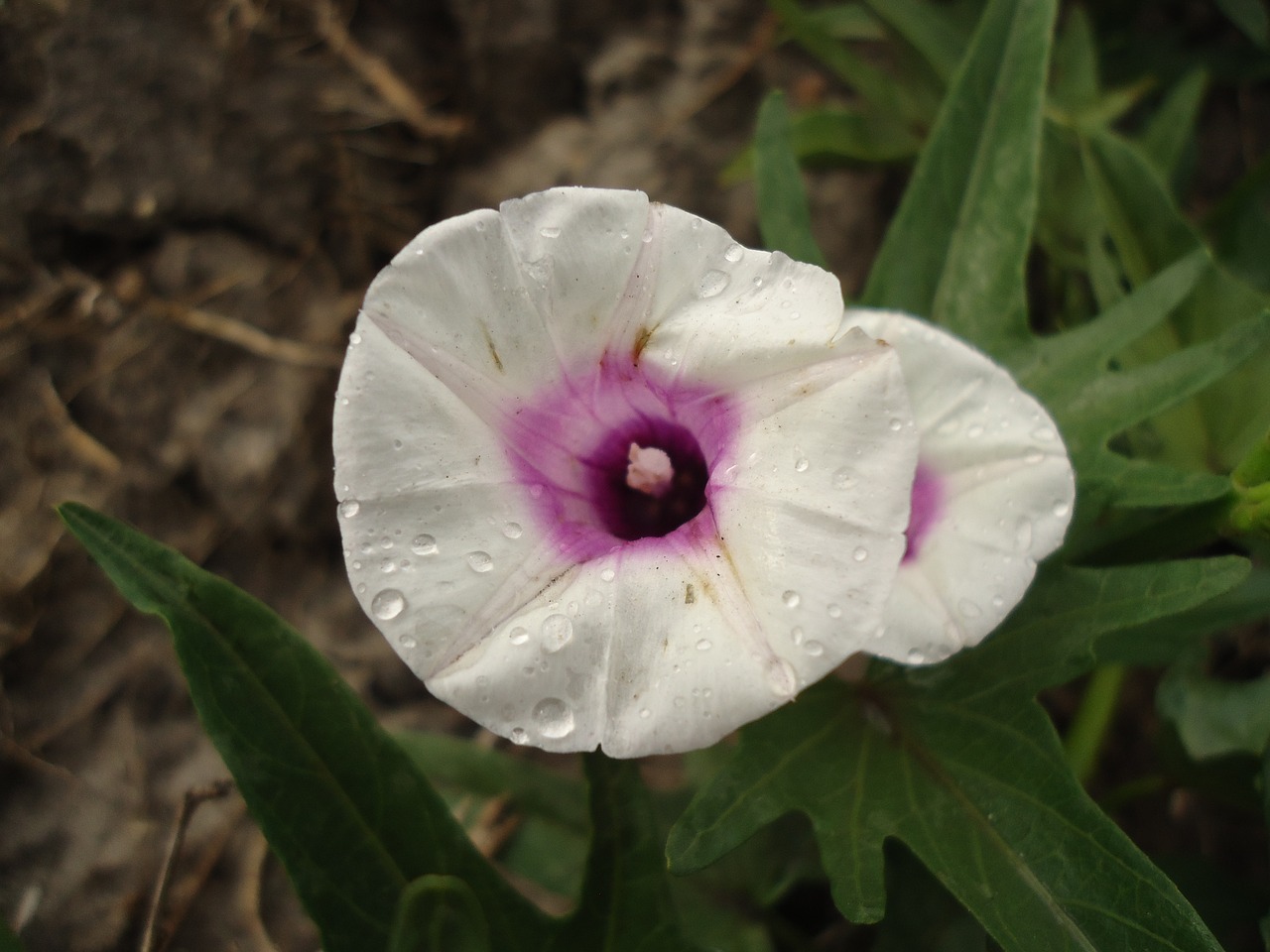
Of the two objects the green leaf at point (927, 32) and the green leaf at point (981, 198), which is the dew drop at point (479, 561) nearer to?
the green leaf at point (981, 198)

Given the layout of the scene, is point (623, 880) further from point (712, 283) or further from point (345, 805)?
point (712, 283)

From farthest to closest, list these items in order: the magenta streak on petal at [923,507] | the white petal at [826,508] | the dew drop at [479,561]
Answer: the magenta streak on petal at [923,507] < the dew drop at [479,561] < the white petal at [826,508]

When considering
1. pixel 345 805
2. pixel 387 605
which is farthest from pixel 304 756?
pixel 387 605

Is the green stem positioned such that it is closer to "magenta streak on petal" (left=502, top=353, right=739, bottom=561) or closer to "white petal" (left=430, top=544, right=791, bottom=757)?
"magenta streak on petal" (left=502, top=353, right=739, bottom=561)

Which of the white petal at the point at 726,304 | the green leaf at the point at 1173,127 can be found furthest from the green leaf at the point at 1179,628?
the green leaf at the point at 1173,127

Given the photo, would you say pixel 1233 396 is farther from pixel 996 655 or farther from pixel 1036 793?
pixel 1036 793
